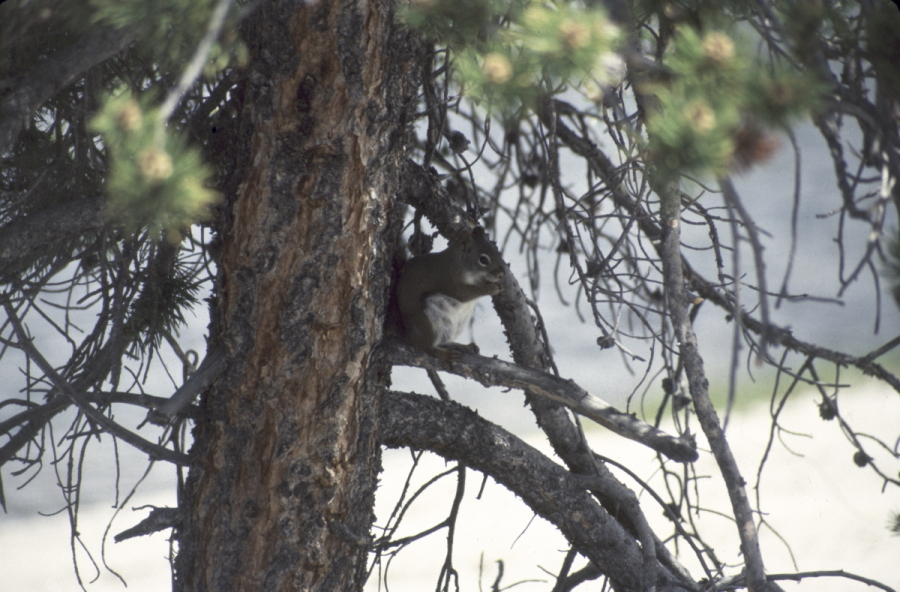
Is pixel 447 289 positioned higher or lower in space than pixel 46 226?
higher

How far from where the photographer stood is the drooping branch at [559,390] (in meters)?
1.59

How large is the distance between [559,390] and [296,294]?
662 mm

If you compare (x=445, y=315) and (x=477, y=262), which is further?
(x=477, y=262)

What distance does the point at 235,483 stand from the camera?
1686 millimetres

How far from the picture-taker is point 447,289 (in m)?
2.06

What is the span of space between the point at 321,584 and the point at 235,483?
314mm

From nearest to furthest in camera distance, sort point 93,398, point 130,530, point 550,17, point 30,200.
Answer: point 550,17 → point 130,530 → point 93,398 → point 30,200

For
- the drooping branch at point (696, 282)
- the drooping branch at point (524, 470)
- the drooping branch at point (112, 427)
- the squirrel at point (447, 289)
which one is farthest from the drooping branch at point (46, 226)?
the drooping branch at point (696, 282)

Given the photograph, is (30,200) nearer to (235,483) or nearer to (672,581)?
(235,483)

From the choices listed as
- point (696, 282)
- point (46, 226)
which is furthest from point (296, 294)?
point (696, 282)

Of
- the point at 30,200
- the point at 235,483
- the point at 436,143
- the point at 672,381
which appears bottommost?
the point at 235,483

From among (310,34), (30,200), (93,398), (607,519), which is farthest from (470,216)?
(30,200)

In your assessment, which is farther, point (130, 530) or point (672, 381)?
point (672, 381)

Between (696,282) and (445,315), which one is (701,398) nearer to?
(445,315)
